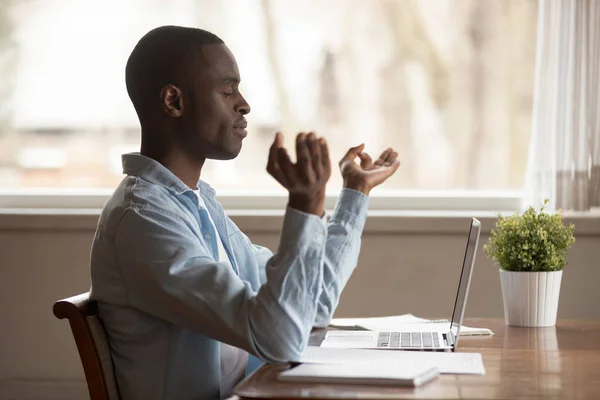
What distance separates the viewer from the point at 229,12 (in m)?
3.40

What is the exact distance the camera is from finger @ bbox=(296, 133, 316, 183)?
134cm

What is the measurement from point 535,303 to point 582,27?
1458mm

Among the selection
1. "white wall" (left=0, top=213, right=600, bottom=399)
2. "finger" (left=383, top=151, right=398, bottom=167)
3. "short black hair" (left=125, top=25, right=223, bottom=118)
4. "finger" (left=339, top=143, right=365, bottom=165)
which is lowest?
"white wall" (left=0, top=213, right=600, bottom=399)

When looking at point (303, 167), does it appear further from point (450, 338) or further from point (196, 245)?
point (450, 338)

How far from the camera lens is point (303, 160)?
1.34 metres

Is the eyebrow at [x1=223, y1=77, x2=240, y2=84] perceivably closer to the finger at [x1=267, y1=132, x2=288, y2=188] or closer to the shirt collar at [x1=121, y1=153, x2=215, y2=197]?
the shirt collar at [x1=121, y1=153, x2=215, y2=197]

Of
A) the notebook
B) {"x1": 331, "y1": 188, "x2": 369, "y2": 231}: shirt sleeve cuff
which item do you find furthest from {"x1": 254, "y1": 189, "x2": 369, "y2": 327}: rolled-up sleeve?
the notebook

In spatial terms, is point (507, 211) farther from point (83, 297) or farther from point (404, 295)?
point (83, 297)

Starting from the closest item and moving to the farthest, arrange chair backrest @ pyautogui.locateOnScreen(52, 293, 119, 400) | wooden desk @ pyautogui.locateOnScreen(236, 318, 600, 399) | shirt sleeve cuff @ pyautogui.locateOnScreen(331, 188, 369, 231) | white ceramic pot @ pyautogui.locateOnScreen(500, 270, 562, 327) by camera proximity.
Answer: wooden desk @ pyautogui.locateOnScreen(236, 318, 600, 399) < chair backrest @ pyautogui.locateOnScreen(52, 293, 119, 400) < shirt sleeve cuff @ pyautogui.locateOnScreen(331, 188, 369, 231) < white ceramic pot @ pyautogui.locateOnScreen(500, 270, 562, 327)

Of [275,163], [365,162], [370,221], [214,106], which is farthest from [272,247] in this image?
[275,163]

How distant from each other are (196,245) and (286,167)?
22 cm

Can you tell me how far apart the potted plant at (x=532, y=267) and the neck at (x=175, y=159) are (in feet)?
2.45

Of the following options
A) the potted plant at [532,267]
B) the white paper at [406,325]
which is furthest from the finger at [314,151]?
the potted plant at [532,267]

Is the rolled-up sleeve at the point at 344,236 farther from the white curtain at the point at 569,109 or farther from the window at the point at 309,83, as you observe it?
the window at the point at 309,83
